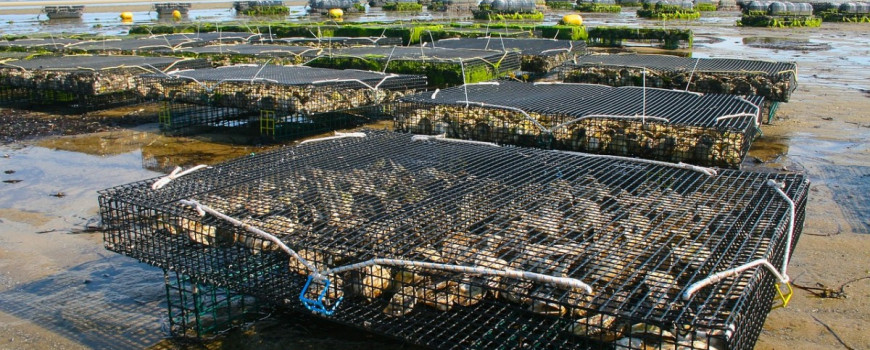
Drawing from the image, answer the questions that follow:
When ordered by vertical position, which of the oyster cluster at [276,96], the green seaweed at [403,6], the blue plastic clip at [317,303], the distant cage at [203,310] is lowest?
the distant cage at [203,310]

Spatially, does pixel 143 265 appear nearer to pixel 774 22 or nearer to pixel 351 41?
pixel 351 41

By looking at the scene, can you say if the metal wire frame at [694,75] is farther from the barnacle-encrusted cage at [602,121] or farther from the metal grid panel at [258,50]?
the metal grid panel at [258,50]

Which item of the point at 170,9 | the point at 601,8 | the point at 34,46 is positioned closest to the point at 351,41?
the point at 34,46

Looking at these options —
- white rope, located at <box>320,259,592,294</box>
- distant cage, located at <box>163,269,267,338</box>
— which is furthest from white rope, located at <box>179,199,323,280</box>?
distant cage, located at <box>163,269,267,338</box>

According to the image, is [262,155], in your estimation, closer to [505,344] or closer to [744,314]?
[505,344]

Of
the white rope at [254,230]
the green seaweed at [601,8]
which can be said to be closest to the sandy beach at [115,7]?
the green seaweed at [601,8]

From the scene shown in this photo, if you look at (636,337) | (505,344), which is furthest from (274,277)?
(636,337)
